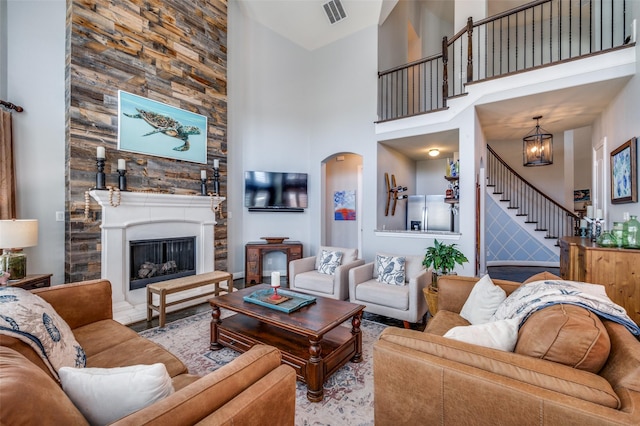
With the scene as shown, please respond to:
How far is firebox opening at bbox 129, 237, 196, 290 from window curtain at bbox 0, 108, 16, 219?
1167mm

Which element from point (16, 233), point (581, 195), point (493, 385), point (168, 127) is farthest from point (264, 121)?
point (581, 195)

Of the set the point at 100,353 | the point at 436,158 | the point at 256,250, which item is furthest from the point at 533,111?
the point at 100,353

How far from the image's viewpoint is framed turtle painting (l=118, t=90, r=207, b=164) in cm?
367

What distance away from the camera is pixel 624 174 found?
3.24 meters

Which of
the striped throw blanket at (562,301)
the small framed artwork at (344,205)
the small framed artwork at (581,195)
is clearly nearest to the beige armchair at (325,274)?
the striped throw blanket at (562,301)

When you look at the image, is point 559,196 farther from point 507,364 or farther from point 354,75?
point 507,364

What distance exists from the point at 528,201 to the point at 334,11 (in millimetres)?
6397

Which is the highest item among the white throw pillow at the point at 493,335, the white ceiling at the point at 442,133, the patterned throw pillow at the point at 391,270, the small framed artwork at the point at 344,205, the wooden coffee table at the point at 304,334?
the white ceiling at the point at 442,133

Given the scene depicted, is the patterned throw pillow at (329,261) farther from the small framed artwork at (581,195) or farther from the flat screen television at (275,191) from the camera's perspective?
the small framed artwork at (581,195)

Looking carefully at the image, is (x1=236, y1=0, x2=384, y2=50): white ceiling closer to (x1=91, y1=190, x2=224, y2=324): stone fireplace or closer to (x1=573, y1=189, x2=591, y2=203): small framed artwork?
(x1=91, y1=190, x2=224, y2=324): stone fireplace

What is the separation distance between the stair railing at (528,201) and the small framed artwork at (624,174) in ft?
11.1

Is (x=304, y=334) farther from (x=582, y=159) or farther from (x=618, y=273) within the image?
(x=582, y=159)

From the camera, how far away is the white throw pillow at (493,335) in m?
1.34

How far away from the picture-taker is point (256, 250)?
508 centimetres
